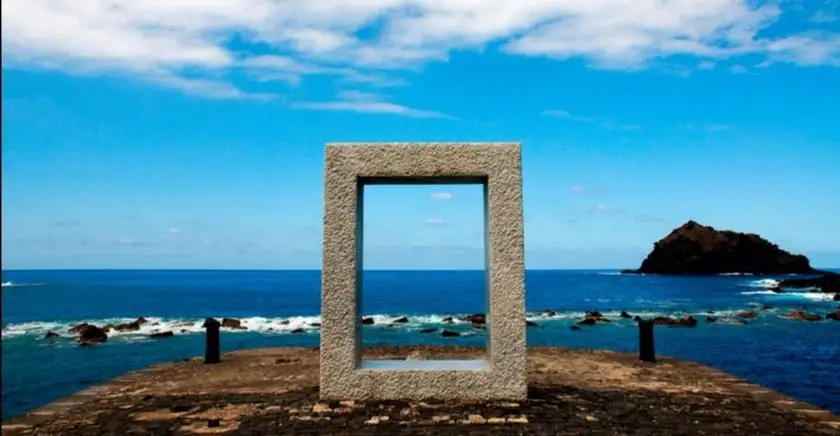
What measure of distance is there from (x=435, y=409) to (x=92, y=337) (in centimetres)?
2324

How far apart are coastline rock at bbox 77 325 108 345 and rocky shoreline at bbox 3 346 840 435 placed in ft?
55.6

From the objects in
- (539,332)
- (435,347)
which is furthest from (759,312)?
(435,347)

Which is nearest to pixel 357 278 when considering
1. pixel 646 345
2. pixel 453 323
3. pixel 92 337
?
pixel 646 345

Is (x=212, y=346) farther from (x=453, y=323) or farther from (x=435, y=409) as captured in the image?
(x=453, y=323)

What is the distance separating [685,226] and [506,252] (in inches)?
4229

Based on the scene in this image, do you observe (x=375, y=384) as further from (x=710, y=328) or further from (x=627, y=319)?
(x=627, y=319)

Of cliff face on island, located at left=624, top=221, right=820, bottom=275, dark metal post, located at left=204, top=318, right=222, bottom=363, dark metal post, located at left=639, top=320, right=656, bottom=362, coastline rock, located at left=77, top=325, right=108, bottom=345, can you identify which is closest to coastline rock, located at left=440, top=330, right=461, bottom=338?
coastline rock, located at left=77, top=325, right=108, bottom=345

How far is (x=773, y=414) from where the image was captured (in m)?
8.41

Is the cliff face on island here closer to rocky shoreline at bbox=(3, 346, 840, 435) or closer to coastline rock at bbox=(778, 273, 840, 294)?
coastline rock at bbox=(778, 273, 840, 294)

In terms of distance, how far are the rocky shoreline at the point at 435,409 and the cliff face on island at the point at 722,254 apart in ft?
336

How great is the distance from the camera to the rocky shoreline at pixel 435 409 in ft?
24.6

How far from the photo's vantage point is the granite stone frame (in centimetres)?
860

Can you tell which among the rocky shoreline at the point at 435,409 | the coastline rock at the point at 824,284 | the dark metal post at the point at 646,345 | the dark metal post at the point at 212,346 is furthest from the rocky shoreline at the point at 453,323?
the coastline rock at the point at 824,284

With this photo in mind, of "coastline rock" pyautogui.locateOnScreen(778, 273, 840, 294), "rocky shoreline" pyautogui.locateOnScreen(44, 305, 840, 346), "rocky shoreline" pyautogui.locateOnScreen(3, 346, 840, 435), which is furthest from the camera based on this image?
"coastline rock" pyautogui.locateOnScreen(778, 273, 840, 294)
